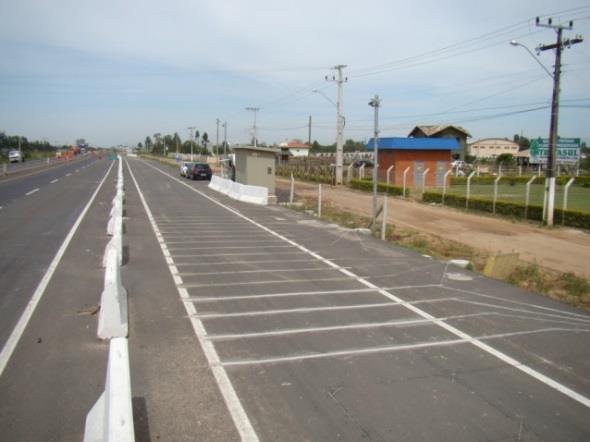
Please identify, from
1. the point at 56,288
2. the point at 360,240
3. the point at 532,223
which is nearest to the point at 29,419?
the point at 56,288

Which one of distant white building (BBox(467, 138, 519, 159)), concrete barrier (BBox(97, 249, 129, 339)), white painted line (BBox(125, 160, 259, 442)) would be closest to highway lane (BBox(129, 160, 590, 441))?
white painted line (BBox(125, 160, 259, 442))

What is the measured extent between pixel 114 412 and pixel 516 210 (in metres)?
24.2

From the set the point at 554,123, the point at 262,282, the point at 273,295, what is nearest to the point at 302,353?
the point at 273,295

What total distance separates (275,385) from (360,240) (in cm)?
1039

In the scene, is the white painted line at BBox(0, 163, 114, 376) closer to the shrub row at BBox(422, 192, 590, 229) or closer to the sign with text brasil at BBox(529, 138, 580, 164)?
the shrub row at BBox(422, 192, 590, 229)

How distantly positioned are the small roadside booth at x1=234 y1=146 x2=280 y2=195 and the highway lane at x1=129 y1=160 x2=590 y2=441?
18613mm

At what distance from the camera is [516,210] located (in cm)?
2477

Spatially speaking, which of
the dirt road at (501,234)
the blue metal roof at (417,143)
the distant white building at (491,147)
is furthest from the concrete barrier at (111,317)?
the distant white building at (491,147)

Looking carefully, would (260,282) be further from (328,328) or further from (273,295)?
(328,328)

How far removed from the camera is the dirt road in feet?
52.4

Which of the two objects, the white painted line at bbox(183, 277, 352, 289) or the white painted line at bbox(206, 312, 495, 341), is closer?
the white painted line at bbox(206, 312, 495, 341)

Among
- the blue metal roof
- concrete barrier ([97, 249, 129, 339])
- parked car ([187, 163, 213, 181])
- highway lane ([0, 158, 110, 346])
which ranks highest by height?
the blue metal roof

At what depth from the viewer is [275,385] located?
17.3ft

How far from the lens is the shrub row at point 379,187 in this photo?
36375mm
